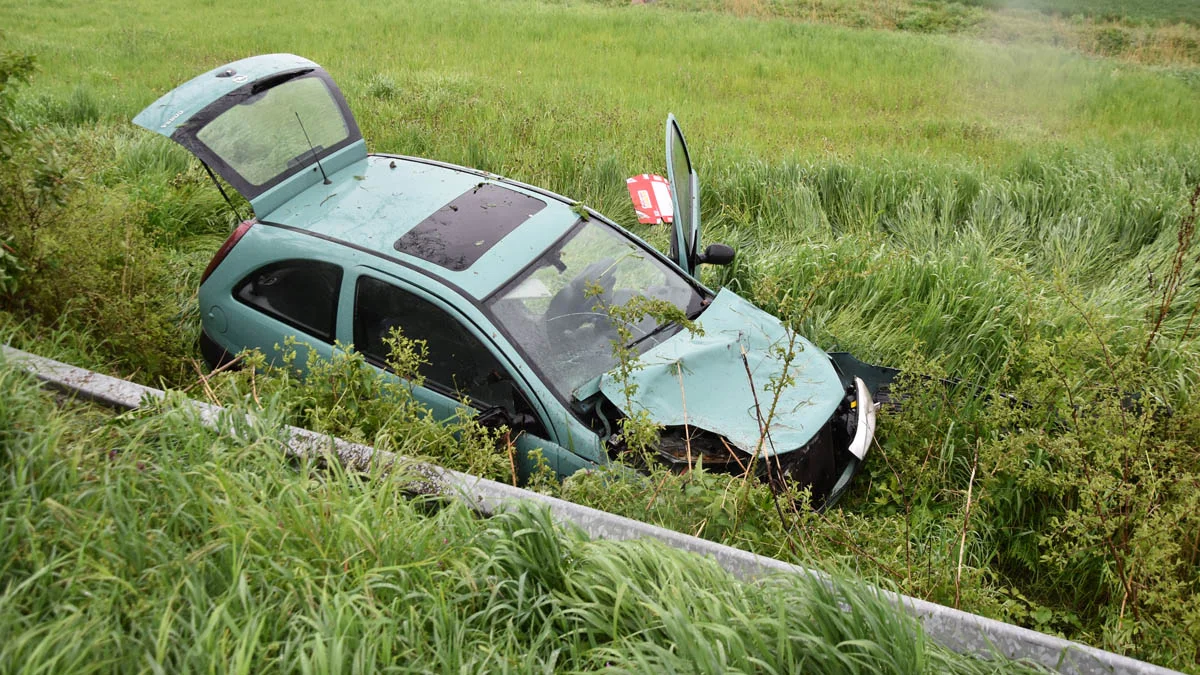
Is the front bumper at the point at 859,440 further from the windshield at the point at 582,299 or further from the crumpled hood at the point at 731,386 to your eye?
the windshield at the point at 582,299

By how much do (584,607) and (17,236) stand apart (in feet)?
12.4

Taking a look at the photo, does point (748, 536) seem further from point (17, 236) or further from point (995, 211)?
point (995, 211)

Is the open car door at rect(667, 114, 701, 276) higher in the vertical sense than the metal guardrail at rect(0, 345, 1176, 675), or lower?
higher

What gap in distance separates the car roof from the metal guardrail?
1183 mm

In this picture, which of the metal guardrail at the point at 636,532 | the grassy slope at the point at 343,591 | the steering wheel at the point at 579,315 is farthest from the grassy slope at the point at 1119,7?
the grassy slope at the point at 343,591

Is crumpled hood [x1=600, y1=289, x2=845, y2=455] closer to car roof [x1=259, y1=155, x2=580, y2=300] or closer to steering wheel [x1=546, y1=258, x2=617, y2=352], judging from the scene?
steering wheel [x1=546, y1=258, x2=617, y2=352]

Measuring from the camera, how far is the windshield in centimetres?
387

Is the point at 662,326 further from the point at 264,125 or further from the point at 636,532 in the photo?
the point at 264,125

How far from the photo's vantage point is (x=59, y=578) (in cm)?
230

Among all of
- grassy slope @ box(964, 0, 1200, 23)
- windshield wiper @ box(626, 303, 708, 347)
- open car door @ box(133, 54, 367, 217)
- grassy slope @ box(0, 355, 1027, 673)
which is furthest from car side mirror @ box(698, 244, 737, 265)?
grassy slope @ box(964, 0, 1200, 23)

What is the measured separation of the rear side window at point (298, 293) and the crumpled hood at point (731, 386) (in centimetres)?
152

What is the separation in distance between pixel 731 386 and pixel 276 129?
299cm

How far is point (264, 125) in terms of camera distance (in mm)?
4641

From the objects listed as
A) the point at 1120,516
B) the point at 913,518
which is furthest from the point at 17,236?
the point at 1120,516
